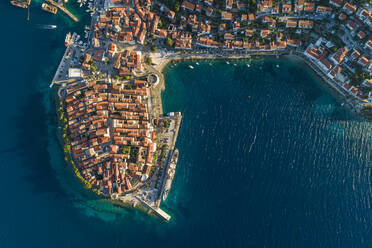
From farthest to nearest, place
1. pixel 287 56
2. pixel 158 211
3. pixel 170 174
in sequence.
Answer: pixel 287 56 < pixel 158 211 < pixel 170 174

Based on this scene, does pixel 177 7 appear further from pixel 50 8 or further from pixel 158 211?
pixel 158 211

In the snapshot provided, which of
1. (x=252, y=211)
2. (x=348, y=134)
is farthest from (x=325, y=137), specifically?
(x=252, y=211)

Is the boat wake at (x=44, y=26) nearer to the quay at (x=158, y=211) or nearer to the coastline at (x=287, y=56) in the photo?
the coastline at (x=287, y=56)

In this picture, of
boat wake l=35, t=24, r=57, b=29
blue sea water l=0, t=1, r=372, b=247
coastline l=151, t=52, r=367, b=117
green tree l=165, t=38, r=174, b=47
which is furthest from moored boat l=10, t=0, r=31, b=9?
green tree l=165, t=38, r=174, b=47

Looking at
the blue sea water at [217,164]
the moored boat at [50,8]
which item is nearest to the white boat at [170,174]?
the blue sea water at [217,164]

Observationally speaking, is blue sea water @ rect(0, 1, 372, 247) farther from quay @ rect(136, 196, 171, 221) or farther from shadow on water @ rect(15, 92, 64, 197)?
quay @ rect(136, 196, 171, 221)

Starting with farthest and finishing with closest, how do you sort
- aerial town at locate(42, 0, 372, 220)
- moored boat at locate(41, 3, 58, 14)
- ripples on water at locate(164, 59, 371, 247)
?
moored boat at locate(41, 3, 58, 14) < ripples on water at locate(164, 59, 371, 247) < aerial town at locate(42, 0, 372, 220)

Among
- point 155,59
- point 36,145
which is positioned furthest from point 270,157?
point 36,145

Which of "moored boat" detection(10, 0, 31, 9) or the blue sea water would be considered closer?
the blue sea water
